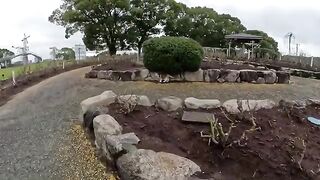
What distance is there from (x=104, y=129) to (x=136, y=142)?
1.85 feet

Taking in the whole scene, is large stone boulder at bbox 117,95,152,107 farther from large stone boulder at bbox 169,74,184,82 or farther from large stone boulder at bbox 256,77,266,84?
large stone boulder at bbox 256,77,266,84

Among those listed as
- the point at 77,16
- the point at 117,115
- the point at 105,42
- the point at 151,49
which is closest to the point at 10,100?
the point at 151,49

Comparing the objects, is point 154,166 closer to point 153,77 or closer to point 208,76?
point 153,77

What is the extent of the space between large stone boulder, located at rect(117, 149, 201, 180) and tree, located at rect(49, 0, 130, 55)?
18.4m

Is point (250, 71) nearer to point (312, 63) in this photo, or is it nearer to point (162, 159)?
point (312, 63)

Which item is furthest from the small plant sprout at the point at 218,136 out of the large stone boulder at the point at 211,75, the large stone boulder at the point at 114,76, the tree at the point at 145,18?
the tree at the point at 145,18

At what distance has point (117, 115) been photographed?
482cm

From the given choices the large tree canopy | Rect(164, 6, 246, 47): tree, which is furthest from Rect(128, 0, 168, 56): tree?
Rect(164, 6, 246, 47): tree

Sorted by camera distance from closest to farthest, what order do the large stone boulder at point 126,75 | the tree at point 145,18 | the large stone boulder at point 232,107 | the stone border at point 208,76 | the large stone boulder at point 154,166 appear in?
the large stone boulder at point 154,166 → the large stone boulder at point 232,107 → the stone border at point 208,76 → the large stone boulder at point 126,75 → the tree at point 145,18

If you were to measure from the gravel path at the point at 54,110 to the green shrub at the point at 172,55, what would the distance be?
48 centimetres

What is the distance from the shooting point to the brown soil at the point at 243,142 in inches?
134

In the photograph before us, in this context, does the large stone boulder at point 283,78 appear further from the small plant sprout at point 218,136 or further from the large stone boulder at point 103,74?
the small plant sprout at point 218,136

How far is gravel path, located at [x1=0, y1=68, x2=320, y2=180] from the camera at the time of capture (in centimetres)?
434

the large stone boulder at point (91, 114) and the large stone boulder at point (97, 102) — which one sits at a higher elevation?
the large stone boulder at point (97, 102)
